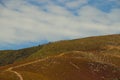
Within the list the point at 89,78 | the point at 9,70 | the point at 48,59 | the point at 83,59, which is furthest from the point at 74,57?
the point at 9,70

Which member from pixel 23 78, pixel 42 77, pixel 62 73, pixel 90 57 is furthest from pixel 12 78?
pixel 90 57

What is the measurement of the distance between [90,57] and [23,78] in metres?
49.5

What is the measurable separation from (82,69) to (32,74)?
24.5 meters

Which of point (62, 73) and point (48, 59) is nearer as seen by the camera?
point (62, 73)

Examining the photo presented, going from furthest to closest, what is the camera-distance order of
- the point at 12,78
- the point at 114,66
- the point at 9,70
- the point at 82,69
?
the point at 114,66 → the point at 82,69 → the point at 9,70 → the point at 12,78

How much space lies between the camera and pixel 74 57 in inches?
5507

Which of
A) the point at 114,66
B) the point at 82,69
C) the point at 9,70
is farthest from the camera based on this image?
the point at 114,66

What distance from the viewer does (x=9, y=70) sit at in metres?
113

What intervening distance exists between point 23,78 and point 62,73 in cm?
1868

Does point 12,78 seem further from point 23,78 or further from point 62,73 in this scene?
point 62,73

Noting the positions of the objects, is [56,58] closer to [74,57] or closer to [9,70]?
[74,57]

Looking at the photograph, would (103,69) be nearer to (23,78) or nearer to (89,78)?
(89,78)

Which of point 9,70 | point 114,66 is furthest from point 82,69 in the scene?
point 9,70

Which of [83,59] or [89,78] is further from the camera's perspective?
[83,59]
